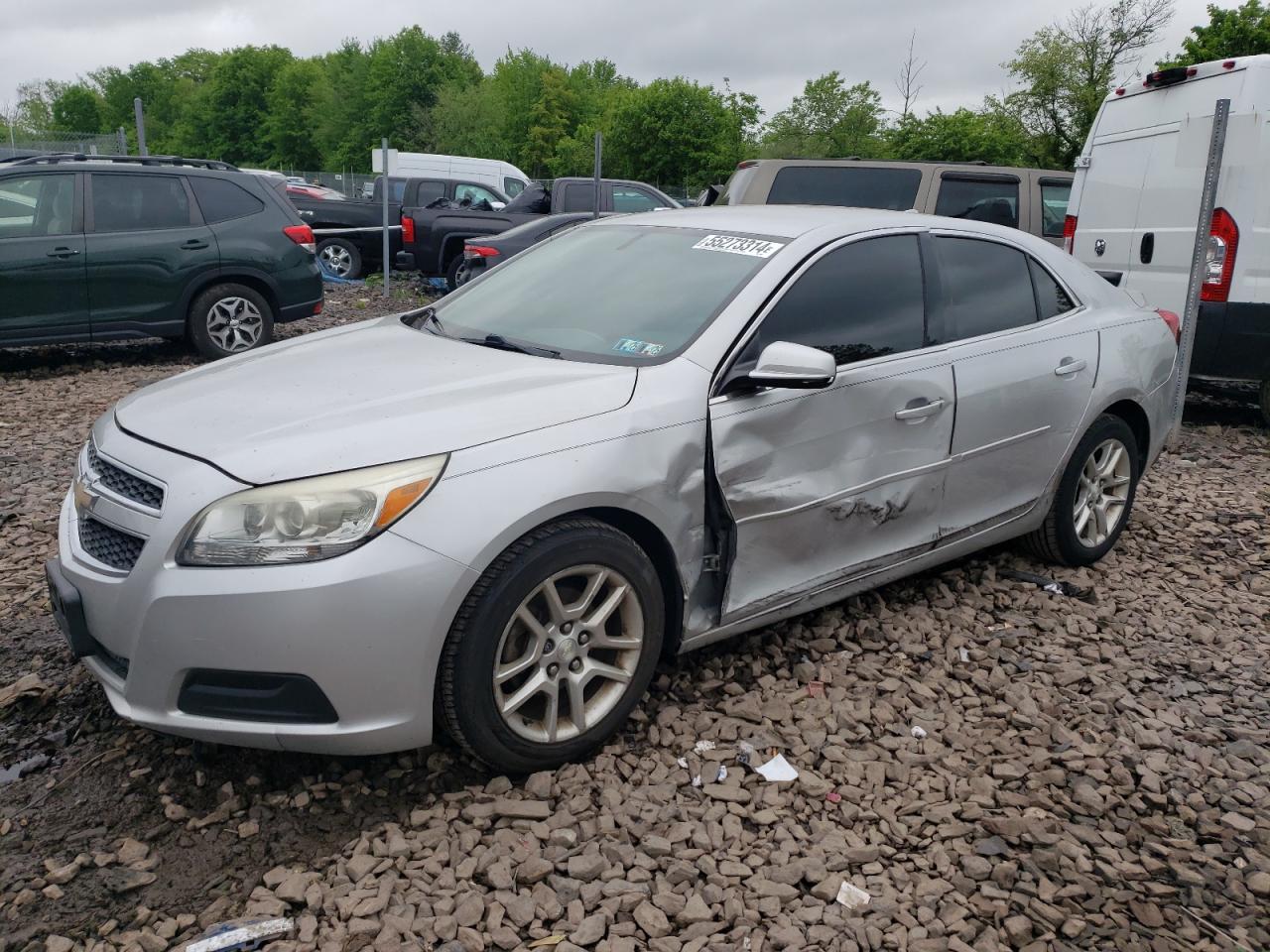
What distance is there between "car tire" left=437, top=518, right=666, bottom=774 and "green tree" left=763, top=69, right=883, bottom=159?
3771 cm

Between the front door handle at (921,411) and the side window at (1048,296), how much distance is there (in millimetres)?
902

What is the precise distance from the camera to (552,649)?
2.91m

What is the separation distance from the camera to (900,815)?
2.95 m

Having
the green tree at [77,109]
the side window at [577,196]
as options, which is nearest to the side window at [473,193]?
the side window at [577,196]

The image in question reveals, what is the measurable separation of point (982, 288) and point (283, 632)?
2.94 metres

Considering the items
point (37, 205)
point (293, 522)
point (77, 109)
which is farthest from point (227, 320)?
point (77, 109)

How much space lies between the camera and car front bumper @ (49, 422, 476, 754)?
2.53 metres

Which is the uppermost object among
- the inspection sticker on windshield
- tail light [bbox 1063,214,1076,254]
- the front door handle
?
tail light [bbox 1063,214,1076,254]

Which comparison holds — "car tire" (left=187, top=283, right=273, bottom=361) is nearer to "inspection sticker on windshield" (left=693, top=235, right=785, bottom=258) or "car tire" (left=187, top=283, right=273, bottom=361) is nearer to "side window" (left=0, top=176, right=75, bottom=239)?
"side window" (left=0, top=176, right=75, bottom=239)

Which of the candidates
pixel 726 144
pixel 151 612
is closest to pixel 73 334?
pixel 151 612

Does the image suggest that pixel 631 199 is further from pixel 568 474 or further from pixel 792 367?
pixel 568 474

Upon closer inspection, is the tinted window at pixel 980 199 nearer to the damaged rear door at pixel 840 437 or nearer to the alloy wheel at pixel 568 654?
the damaged rear door at pixel 840 437

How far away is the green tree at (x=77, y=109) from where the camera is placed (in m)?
116

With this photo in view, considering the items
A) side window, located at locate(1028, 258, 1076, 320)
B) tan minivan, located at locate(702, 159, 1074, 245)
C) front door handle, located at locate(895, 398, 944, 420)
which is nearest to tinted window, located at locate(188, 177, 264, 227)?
tan minivan, located at locate(702, 159, 1074, 245)
